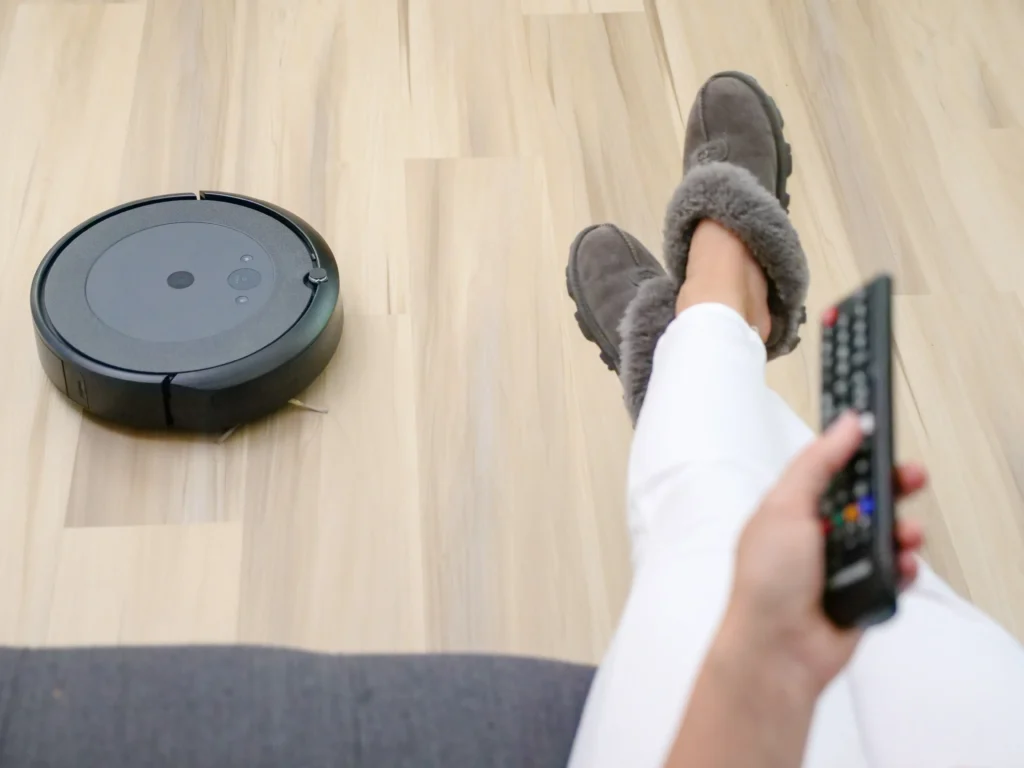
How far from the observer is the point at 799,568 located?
1.45 ft

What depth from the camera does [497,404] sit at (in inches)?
44.8

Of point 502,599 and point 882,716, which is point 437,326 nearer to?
point 502,599

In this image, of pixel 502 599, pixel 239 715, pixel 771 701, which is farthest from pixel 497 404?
pixel 771 701

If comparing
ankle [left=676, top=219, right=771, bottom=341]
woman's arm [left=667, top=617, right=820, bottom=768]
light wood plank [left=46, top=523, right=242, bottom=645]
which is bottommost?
light wood plank [left=46, top=523, right=242, bottom=645]

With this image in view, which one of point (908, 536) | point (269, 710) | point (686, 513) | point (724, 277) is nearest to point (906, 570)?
point (908, 536)

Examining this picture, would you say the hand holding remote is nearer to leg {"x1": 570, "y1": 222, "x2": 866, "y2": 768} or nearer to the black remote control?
the black remote control

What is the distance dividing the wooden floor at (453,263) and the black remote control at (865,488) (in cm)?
56

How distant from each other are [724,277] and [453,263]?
43 cm

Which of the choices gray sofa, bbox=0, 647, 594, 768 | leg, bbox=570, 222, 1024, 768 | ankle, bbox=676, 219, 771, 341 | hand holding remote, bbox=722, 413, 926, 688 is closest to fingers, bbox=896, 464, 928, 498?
hand holding remote, bbox=722, 413, 926, 688

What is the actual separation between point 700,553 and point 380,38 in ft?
3.70

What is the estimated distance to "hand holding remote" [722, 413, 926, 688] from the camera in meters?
0.44

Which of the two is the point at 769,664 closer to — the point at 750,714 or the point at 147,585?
the point at 750,714

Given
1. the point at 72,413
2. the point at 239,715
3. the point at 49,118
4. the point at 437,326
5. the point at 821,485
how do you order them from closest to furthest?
1. the point at 821,485
2. the point at 239,715
3. the point at 72,413
4. the point at 437,326
5. the point at 49,118

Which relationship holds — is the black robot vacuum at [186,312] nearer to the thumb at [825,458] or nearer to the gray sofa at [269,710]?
the gray sofa at [269,710]
